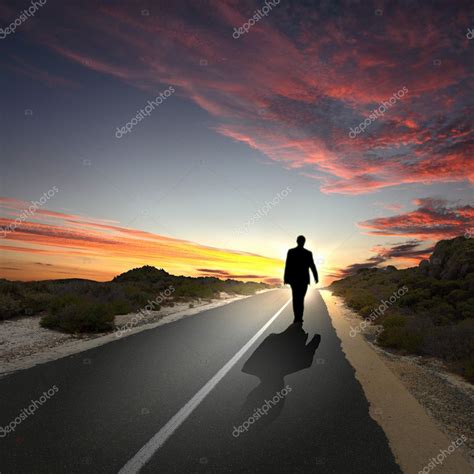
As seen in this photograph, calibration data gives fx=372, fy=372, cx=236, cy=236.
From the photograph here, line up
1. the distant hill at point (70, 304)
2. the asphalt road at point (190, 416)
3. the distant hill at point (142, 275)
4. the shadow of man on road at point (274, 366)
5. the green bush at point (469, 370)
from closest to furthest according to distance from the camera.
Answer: the asphalt road at point (190, 416), the shadow of man on road at point (274, 366), the green bush at point (469, 370), the distant hill at point (70, 304), the distant hill at point (142, 275)

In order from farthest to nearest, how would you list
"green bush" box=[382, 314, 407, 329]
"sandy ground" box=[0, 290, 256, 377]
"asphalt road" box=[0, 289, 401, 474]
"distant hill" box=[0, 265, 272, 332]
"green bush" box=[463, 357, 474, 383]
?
"green bush" box=[382, 314, 407, 329], "distant hill" box=[0, 265, 272, 332], "sandy ground" box=[0, 290, 256, 377], "green bush" box=[463, 357, 474, 383], "asphalt road" box=[0, 289, 401, 474]

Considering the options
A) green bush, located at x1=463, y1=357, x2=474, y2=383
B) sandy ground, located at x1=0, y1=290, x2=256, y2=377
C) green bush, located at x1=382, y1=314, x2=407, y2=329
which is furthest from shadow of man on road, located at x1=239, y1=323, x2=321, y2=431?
sandy ground, located at x1=0, y1=290, x2=256, y2=377

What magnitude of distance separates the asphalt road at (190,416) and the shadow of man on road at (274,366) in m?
0.02

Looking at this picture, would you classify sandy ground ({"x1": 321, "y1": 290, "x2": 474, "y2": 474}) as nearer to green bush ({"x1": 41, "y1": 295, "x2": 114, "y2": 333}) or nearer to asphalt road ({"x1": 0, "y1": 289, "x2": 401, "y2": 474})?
asphalt road ({"x1": 0, "y1": 289, "x2": 401, "y2": 474})

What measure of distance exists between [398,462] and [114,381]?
4305 mm

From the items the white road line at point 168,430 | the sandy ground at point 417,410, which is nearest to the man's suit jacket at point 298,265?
the sandy ground at point 417,410

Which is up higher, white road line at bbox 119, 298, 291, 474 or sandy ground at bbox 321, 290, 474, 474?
white road line at bbox 119, 298, 291, 474

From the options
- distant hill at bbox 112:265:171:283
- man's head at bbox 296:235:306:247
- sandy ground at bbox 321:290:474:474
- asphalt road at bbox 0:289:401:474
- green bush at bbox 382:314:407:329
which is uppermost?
man's head at bbox 296:235:306:247

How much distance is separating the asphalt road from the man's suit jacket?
13.1 feet

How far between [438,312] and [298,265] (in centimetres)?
758

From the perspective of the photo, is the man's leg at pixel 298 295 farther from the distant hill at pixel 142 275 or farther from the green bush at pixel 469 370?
the distant hill at pixel 142 275

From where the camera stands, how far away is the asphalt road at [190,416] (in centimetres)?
369

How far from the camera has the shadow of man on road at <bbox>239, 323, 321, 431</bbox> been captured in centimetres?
504

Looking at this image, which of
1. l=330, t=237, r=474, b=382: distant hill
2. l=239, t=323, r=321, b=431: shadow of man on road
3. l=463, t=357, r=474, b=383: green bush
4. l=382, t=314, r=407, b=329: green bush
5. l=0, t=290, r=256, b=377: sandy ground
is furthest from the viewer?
l=382, t=314, r=407, b=329: green bush
